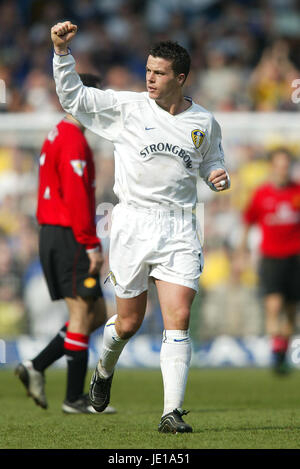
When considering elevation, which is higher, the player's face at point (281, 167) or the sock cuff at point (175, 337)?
the player's face at point (281, 167)

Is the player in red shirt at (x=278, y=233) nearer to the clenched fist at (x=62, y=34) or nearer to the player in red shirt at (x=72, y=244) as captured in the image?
the player in red shirt at (x=72, y=244)

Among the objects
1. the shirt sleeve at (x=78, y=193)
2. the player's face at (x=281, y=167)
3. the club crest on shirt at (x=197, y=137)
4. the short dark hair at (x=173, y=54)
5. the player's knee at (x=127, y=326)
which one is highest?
the short dark hair at (x=173, y=54)

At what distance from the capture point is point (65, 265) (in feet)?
24.2

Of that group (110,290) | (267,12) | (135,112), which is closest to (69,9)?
(267,12)

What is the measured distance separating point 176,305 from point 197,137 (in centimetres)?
110

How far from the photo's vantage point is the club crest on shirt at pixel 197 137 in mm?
5840

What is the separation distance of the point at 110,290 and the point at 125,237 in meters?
6.35

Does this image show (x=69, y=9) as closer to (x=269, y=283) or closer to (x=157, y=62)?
(x=269, y=283)

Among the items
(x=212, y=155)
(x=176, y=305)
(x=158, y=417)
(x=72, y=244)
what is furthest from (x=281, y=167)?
(x=176, y=305)

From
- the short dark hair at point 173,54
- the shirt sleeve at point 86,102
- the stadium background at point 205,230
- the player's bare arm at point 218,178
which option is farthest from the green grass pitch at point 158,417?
the short dark hair at point 173,54

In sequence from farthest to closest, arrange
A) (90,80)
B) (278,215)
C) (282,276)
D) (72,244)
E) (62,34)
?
(278,215)
(282,276)
(72,244)
(90,80)
(62,34)

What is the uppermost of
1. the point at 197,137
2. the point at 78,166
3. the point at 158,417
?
the point at 197,137

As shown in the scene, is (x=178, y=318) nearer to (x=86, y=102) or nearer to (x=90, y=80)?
(x=86, y=102)

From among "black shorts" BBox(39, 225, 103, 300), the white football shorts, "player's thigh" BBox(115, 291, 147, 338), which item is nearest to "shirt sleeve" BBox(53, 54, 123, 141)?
the white football shorts
